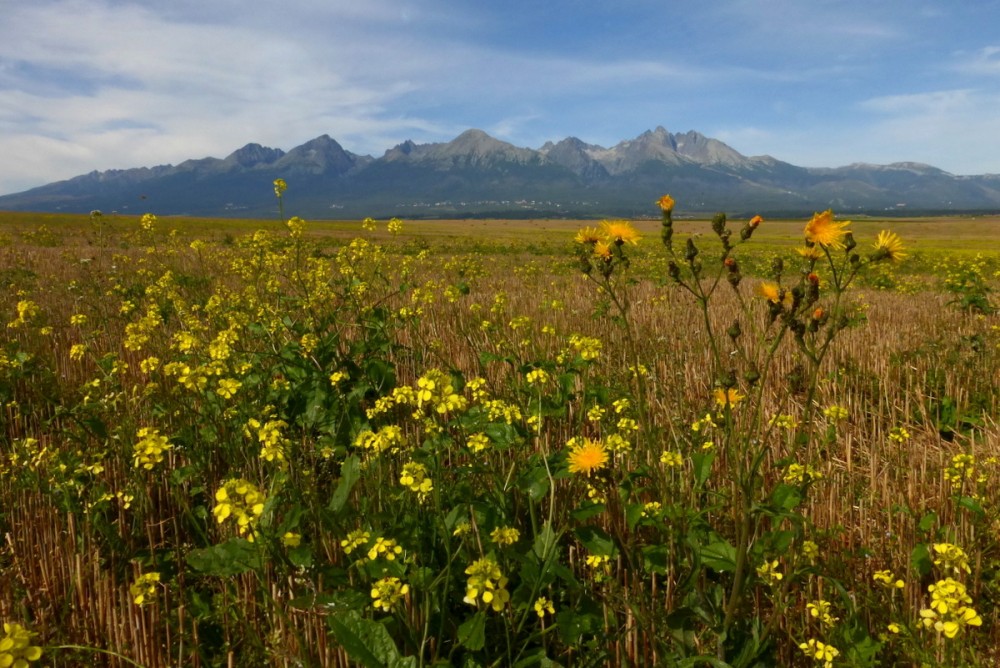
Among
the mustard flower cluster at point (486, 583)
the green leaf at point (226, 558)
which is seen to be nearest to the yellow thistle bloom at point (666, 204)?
the mustard flower cluster at point (486, 583)

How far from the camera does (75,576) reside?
7.82 ft

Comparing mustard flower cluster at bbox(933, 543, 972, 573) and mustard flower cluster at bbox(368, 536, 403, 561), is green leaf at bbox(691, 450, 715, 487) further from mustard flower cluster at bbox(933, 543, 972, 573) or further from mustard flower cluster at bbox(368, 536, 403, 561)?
mustard flower cluster at bbox(368, 536, 403, 561)

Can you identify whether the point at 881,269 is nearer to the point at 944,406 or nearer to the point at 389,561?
the point at 944,406

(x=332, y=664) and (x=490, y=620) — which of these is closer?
(x=332, y=664)

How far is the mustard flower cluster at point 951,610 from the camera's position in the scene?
5.77 feet

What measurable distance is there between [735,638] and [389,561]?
3.92 ft

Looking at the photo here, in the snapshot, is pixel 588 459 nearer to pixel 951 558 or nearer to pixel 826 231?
pixel 826 231

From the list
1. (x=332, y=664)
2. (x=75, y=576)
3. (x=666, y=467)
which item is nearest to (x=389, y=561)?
(x=332, y=664)

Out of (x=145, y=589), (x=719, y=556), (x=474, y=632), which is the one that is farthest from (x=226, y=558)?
(x=719, y=556)

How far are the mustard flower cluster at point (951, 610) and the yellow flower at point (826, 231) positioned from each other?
118 centimetres

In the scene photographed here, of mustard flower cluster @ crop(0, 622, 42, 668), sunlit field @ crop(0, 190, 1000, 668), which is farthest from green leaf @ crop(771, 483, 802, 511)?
mustard flower cluster @ crop(0, 622, 42, 668)

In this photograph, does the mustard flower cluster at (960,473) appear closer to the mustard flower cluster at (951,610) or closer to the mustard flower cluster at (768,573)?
the mustard flower cluster at (951,610)

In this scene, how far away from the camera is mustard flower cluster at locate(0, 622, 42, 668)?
4.06 feet

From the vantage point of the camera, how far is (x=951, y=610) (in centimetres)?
183
